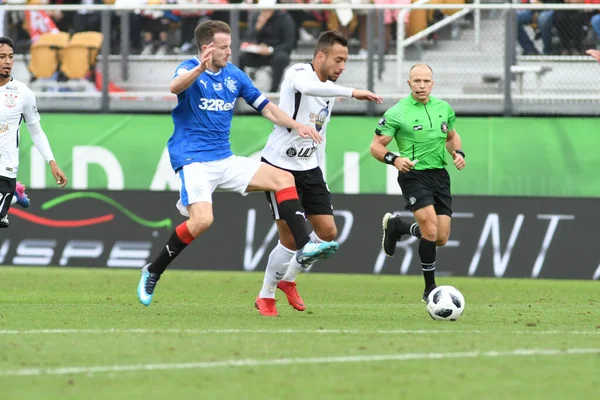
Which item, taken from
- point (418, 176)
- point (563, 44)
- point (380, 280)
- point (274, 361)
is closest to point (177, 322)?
point (274, 361)

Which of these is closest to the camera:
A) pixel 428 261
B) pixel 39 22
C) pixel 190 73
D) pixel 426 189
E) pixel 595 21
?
pixel 190 73

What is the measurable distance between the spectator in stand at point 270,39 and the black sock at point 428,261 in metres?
6.76

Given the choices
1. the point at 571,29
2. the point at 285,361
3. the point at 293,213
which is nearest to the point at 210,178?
the point at 293,213

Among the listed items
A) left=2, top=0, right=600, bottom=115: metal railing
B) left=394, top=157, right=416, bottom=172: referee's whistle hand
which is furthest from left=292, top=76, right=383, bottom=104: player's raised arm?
left=2, top=0, right=600, bottom=115: metal railing

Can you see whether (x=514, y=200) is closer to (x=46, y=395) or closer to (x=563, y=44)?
(x=563, y=44)

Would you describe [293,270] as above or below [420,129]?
below

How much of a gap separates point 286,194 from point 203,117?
915mm

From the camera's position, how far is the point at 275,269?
31.7 feet

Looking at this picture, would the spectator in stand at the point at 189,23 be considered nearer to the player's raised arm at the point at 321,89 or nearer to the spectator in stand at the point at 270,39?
the spectator in stand at the point at 270,39

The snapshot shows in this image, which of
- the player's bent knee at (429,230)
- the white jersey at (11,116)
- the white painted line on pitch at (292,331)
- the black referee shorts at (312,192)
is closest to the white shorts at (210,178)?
the black referee shorts at (312,192)

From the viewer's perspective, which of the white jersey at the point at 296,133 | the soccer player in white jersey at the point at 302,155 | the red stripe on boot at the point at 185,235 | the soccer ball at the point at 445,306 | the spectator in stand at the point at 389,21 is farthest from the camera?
the spectator in stand at the point at 389,21

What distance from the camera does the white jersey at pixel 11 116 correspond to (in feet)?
35.3

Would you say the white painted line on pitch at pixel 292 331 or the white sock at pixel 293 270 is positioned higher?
the white painted line on pitch at pixel 292 331

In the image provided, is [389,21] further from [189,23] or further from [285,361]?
[285,361]
